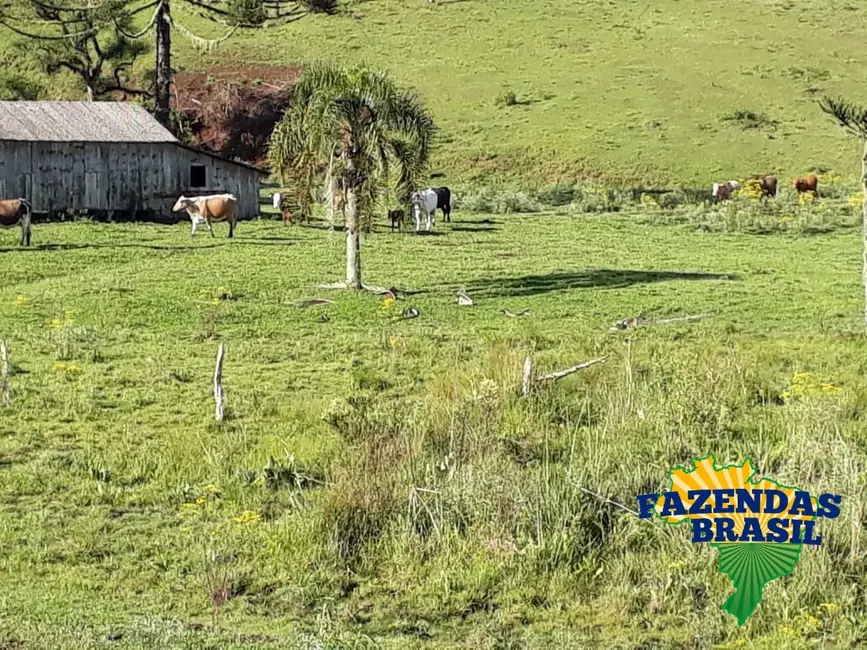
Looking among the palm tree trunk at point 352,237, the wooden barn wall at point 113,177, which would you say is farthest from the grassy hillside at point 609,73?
the palm tree trunk at point 352,237

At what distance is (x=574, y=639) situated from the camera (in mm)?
8703

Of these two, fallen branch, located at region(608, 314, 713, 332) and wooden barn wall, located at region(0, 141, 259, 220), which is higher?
wooden barn wall, located at region(0, 141, 259, 220)

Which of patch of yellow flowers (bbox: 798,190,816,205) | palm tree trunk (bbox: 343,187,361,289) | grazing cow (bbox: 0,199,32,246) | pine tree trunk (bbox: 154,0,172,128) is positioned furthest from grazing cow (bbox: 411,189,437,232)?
pine tree trunk (bbox: 154,0,172,128)

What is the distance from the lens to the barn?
123 feet

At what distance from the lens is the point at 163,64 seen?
45.2 meters

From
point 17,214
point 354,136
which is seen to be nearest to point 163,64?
point 17,214

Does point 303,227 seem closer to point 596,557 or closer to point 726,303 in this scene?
point 726,303

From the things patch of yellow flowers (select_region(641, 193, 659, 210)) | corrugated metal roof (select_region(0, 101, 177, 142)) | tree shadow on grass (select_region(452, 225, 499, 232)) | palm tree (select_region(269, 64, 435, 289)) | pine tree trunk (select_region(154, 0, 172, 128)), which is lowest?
tree shadow on grass (select_region(452, 225, 499, 232))

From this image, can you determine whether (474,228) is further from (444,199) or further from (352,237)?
(352,237)

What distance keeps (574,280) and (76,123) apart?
18.8m

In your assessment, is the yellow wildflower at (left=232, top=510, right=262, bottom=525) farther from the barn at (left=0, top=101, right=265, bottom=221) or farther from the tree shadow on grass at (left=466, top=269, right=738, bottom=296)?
the barn at (left=0, top=101, right=265, bottom=221)

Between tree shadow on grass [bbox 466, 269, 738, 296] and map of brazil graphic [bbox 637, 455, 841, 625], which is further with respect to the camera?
tree shadow on grass [bbox 466, 269, 738, 296]

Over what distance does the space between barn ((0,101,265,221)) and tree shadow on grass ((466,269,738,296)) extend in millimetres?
15356

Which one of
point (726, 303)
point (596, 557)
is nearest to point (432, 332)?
point (726, 303)
